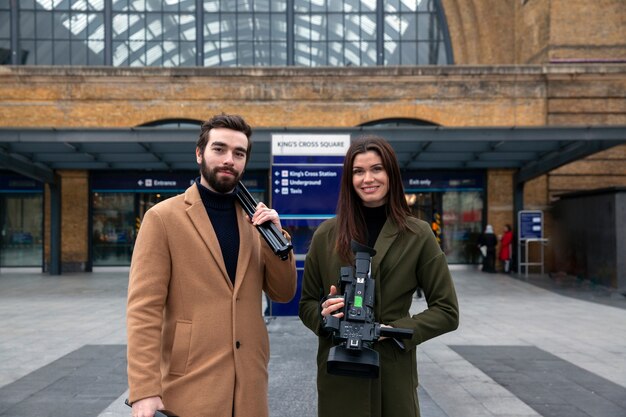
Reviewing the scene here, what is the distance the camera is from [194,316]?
7.56 feet

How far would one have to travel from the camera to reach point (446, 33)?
23.6 meters

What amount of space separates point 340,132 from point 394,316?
1200 centimetres

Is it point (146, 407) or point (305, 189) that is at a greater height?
point (305, 189)

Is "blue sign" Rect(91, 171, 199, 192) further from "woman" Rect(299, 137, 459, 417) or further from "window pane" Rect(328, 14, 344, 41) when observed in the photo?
"woman" Rect(299, 137, 459, 417)

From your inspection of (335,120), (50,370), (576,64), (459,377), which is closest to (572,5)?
(576,64)

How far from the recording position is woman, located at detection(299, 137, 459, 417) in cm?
231

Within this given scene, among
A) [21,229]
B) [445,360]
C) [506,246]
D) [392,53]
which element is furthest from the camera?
[392,53]

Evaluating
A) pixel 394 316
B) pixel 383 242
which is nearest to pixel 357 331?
pixel 394 316

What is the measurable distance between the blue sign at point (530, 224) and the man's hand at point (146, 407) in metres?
17.2

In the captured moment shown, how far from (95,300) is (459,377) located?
911 centimetres

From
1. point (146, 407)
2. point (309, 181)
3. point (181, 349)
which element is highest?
point (309, 181)

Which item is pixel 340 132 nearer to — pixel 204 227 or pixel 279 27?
pixel 279 27

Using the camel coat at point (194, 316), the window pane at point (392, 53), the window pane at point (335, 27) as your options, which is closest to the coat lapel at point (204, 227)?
the camel coat at point (194, 316)

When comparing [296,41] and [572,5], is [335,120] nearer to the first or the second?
[296,41]
